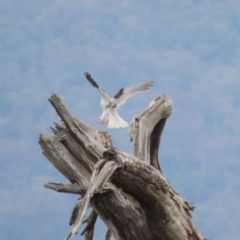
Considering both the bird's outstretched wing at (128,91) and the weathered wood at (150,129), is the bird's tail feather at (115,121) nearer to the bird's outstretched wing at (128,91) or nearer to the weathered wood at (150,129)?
the bird's outstretched wing at (128,91)

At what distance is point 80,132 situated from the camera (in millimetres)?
5758

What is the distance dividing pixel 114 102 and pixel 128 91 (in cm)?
25

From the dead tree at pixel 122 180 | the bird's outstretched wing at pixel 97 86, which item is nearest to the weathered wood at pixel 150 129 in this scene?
the dead tree at pixel 122 180

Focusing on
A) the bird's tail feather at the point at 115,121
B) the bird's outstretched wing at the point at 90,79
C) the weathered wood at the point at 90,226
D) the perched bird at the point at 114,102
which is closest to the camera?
the weathered wood at the point at 90,226

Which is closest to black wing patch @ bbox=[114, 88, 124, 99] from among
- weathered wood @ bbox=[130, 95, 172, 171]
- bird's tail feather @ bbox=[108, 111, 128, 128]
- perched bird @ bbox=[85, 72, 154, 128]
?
perched bird @ bbox=[85, 72, 154, 128]

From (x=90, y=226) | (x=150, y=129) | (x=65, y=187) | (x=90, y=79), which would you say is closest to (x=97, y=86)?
(x=90, y=79)

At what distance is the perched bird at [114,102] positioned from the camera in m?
7.88

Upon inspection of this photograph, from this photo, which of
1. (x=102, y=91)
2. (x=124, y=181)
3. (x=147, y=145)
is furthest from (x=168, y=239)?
(x=102, y=91)

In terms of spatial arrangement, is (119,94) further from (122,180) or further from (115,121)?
(122,180)

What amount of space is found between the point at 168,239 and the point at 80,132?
1.23 metres

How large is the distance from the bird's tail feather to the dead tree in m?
1.45

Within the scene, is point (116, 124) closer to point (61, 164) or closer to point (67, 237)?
point (61, 164)

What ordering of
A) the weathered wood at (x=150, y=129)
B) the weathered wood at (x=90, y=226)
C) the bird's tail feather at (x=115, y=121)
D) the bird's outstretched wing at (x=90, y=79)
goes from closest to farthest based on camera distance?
the weathered wood at (x=90, y=226) < the weathered wood at (x=150, y=129) < the bird's outstretched wing at (x=90, y=79) < the bird's tail feather at (x=115, y=121)

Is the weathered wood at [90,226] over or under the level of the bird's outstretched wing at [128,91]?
under
